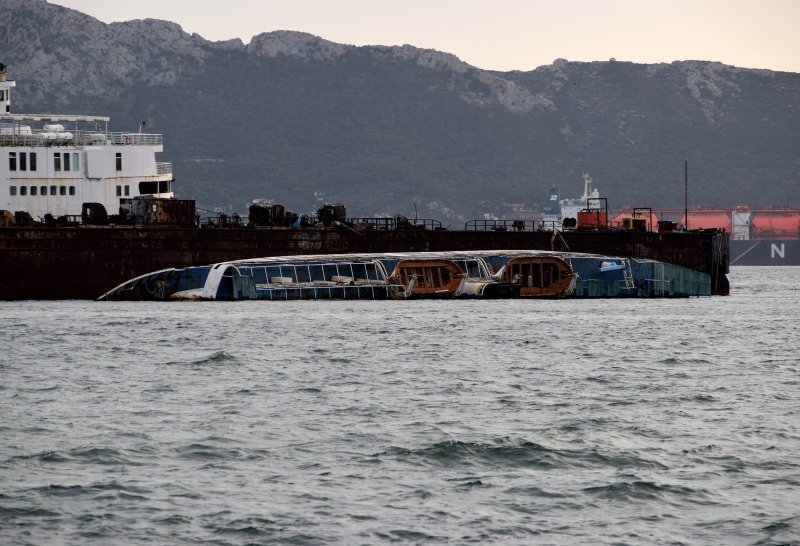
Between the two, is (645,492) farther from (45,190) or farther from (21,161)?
(45,190)

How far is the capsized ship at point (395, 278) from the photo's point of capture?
2857 inches

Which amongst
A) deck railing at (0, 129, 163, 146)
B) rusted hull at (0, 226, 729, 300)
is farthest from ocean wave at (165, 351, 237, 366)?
deck railing at (0, 129, 163, 146)

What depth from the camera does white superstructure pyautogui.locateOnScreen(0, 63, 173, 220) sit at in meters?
78.3

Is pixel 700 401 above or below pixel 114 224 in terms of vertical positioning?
below

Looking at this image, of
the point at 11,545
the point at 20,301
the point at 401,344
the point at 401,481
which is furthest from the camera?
the point at 20,301

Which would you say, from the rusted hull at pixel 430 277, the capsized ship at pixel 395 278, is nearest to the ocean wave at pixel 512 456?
the capsized ship at pixel 395 278

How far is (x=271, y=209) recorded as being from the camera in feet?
263

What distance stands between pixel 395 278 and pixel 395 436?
137ft

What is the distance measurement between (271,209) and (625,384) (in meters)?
42.0

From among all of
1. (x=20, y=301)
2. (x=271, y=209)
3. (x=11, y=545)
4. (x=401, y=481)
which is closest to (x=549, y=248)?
(x=271, y=209)

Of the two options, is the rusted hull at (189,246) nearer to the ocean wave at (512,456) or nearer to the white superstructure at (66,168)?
the white superstructure at (66,168)

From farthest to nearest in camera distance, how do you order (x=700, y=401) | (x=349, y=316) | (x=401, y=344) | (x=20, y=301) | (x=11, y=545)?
(x=20, y=301) < (x=349, y=316) < (x=401, y=344) < (x=700, y=401) < (x=11, y=545)

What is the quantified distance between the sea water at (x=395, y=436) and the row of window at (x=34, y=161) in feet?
73.1

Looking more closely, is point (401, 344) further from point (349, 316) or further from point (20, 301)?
point (20, 301)
